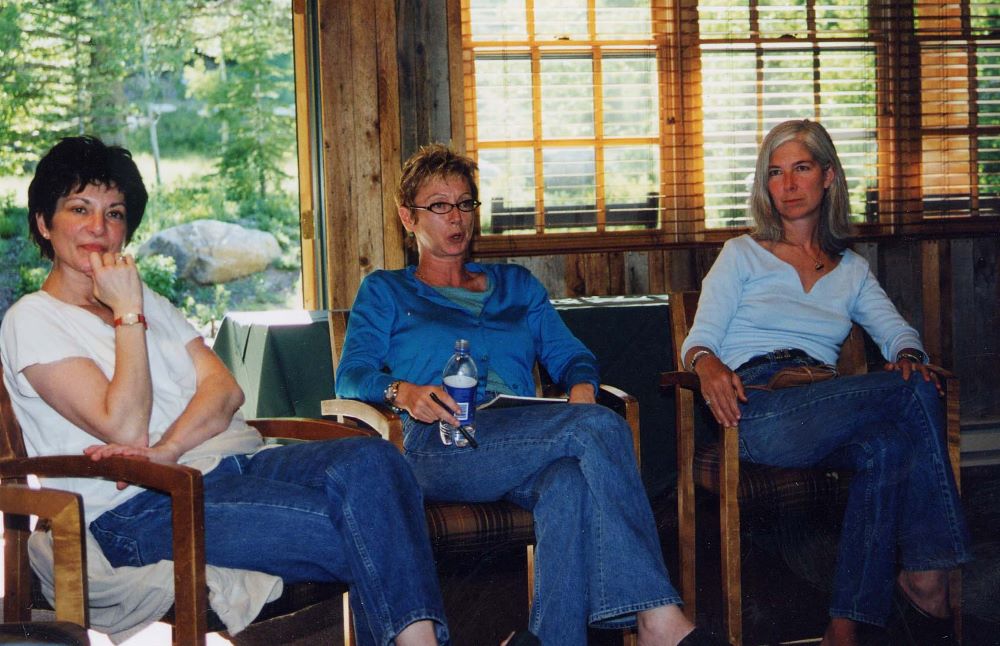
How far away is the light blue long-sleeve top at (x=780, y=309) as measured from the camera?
2.77 metres

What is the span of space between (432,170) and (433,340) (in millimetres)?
426

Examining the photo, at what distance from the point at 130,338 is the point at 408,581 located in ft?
2.17

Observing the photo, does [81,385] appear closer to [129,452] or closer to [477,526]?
[129,452]

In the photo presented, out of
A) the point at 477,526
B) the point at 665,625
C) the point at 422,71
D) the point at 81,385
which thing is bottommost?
the point at 665,625

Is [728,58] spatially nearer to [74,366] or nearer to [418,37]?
[418,37]

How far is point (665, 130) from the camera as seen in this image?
14.0 ft

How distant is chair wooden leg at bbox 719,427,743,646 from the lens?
2459mm

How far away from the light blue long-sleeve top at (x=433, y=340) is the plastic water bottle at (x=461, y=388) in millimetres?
59

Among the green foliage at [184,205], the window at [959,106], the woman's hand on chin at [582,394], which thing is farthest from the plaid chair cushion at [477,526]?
the green foliage at [184,205]

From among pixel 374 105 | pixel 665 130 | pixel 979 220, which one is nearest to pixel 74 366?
pixel 374 105

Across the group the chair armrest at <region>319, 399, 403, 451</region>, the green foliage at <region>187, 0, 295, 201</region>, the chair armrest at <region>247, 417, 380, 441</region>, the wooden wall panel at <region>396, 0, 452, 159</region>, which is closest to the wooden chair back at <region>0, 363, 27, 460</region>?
the chair armrest at <region>247, 417, 380, 441</region>

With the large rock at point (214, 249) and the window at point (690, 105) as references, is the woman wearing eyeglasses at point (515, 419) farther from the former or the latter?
the large rock at point (214, 249)

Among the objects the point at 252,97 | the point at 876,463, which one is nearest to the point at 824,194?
the point at 876,463

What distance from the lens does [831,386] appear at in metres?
2.54
